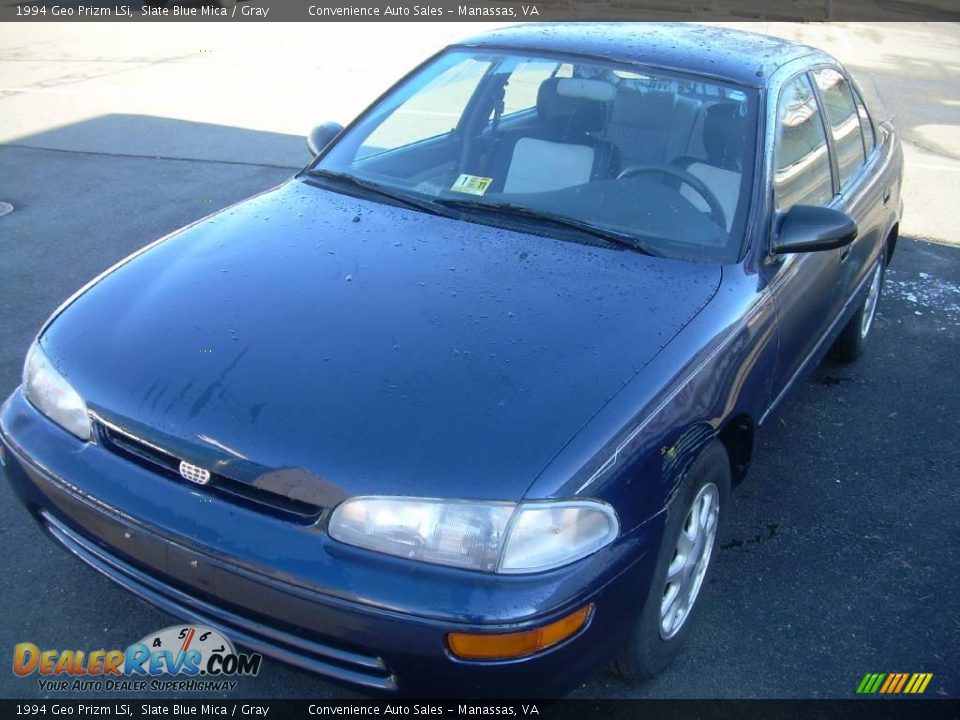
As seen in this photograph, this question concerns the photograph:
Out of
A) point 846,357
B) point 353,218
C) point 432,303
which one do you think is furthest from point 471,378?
point 846,357

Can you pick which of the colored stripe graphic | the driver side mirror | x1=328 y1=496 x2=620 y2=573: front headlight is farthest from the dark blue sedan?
the colored stripe graphic

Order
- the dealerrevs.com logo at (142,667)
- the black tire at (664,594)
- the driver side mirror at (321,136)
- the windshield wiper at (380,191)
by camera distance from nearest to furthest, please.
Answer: the black tire at (664,594) < the dealerrevs.com logo at (142,667) < the windshield wiper at (380,191) < the driver side mirror at (321,136)

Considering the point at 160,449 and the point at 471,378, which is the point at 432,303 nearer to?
the point at 471,378

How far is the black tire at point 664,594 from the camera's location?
2289 mm

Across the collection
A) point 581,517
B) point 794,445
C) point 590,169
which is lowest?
point 794,445

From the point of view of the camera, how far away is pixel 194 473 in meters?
2.10

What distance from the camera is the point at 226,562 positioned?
2018 mm

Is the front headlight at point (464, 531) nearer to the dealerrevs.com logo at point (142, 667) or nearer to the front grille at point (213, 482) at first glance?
the front grille at point (213, 482)

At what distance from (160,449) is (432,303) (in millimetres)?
834

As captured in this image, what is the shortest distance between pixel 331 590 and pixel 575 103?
2.12 m

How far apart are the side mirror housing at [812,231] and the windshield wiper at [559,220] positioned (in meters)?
0.44

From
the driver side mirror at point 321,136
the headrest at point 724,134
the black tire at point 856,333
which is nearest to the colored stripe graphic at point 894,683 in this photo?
the headrest at point 724,134

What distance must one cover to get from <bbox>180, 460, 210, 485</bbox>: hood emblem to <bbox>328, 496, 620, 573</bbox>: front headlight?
0.33 meters

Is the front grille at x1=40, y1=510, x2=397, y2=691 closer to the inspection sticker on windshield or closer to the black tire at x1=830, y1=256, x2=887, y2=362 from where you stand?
the inspection sticker on windshield
